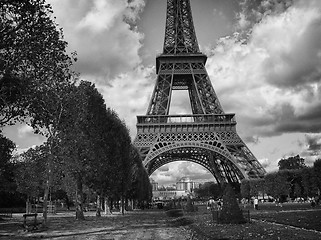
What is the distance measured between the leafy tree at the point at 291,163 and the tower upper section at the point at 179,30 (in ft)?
226

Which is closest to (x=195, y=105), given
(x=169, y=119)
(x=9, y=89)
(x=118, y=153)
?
(x=169, y=119)

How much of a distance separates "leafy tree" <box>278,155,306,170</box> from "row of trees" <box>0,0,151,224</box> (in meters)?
100

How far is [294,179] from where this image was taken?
81625 mm

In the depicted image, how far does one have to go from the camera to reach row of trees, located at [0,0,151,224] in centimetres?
1847

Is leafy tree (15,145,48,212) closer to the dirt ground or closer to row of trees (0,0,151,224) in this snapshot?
row of trees (0,0,151,224)

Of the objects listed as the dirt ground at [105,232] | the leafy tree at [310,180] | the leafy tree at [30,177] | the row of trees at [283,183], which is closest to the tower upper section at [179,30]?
the row of trees at [283,183]

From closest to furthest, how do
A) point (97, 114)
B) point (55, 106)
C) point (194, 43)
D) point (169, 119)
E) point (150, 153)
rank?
1. point (55, 106)
2. point (97, 114)
3. point (150, 153)
4. point (169, 119)
5. point (194, 43)

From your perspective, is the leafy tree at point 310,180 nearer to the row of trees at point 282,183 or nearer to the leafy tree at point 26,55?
the row of trees at point 282,183

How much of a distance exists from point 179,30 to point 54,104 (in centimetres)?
7038

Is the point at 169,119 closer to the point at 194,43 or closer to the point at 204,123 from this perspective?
the point at 204,123

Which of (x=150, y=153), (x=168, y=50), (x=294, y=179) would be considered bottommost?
(x=294, y=179)

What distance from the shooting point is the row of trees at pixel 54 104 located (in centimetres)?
1847

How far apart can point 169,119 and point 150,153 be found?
10649 mm

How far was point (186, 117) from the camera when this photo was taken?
263 ft
